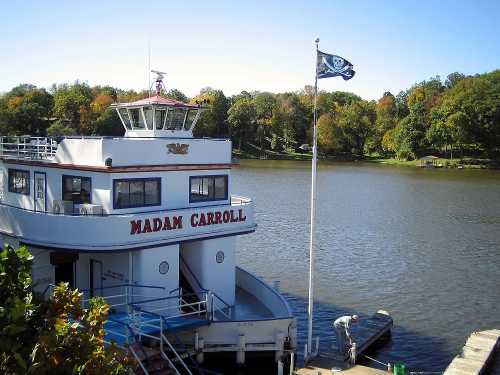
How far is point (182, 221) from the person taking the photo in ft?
60.3

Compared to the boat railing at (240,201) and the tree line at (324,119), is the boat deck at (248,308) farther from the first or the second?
the tree line at (324,119)

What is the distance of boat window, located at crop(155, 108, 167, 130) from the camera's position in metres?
19.8

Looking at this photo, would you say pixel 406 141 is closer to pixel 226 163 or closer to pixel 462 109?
pixel 462 109

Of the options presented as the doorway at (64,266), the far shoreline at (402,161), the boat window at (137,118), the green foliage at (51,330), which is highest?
the boat window at (137,118)

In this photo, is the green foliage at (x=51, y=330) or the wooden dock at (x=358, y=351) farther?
the wooden dock at (x=358, y=351)

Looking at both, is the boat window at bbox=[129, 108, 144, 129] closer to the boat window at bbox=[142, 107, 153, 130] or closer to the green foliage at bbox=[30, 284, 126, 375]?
the boat window at bbox=[142, 107, 153, 130]

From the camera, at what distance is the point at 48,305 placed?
852 cm

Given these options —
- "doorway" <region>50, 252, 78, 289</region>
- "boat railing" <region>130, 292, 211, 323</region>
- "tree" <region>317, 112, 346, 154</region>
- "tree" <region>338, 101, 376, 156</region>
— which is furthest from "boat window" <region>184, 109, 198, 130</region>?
"tree" <region>338, 101, 376, 156</region>

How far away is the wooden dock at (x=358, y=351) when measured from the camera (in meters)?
17.3

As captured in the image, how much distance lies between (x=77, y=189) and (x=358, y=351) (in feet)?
37.4

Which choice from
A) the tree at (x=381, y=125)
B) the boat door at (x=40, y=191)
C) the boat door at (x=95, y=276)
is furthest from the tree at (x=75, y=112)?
the boat door at (x=95, y=276)

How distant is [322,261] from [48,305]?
2764cm

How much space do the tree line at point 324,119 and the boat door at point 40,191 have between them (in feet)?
234

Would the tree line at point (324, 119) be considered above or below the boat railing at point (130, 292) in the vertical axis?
above
